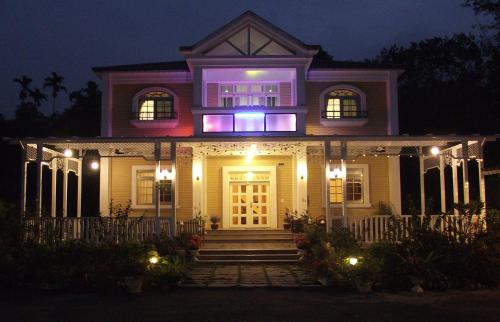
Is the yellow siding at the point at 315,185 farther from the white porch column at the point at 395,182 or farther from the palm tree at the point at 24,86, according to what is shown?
the palm tree at the point at 24,86

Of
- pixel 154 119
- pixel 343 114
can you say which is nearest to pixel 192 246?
pixel 154 119

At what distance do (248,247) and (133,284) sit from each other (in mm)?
5629

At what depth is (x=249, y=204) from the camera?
65.5 feet

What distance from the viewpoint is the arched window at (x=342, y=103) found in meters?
19.8

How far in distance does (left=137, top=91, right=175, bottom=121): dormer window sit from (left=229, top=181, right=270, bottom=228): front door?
3.40 metres

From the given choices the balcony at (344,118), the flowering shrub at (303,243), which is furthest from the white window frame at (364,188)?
the flowering shrub at (303,243)

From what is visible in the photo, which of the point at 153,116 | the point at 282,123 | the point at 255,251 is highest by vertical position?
the point at 153,116

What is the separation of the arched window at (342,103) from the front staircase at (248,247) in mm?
4508

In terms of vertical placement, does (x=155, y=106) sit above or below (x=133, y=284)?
above

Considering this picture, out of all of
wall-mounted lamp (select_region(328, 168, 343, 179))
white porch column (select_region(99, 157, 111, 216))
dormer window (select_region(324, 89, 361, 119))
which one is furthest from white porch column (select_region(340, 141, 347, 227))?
white porch column (select_region(99, 157, 111, 216))

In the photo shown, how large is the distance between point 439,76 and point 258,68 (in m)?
17.5

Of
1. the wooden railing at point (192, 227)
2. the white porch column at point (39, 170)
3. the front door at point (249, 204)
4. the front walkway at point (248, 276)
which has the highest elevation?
the white porch column at point (39, 170)

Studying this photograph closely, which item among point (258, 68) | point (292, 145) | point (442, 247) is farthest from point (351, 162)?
point (442, 247)

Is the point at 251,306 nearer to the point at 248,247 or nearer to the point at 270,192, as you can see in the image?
the point at 248,247
